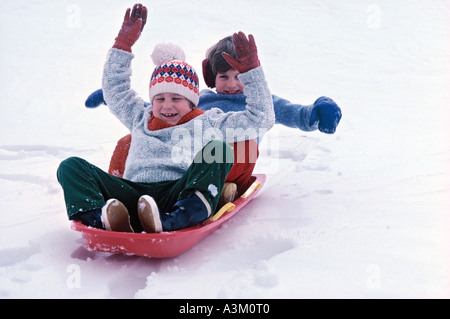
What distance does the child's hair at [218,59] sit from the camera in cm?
224

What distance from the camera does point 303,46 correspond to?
226 inches

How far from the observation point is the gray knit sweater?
1761mm

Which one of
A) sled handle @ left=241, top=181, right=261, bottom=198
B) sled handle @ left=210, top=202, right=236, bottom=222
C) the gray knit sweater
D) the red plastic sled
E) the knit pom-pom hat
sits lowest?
the red plastic sled

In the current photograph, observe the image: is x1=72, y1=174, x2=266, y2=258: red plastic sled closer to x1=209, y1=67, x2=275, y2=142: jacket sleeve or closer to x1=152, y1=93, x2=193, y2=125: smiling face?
x1=209, y1=67, x2=275, y2=142: jacket sleeve

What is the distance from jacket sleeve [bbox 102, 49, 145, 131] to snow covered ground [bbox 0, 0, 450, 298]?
51 centimetres

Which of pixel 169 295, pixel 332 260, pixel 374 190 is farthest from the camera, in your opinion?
pixel 374 190

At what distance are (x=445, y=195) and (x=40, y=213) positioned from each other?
1778 millimetres

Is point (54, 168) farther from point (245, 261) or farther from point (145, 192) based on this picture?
point (245, 261)

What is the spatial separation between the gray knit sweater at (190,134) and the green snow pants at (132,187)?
93 mm

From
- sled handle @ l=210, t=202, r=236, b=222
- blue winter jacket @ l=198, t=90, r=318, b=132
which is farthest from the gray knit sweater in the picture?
blue winter jacket @ l=198, t=90, r=318, b=132

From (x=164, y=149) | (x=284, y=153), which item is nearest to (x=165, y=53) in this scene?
(x=164, y=149)

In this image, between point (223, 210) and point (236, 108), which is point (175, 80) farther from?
point (223, 210)

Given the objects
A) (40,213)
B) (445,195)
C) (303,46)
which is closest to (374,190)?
(445,195)

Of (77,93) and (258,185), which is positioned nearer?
(258,185)
